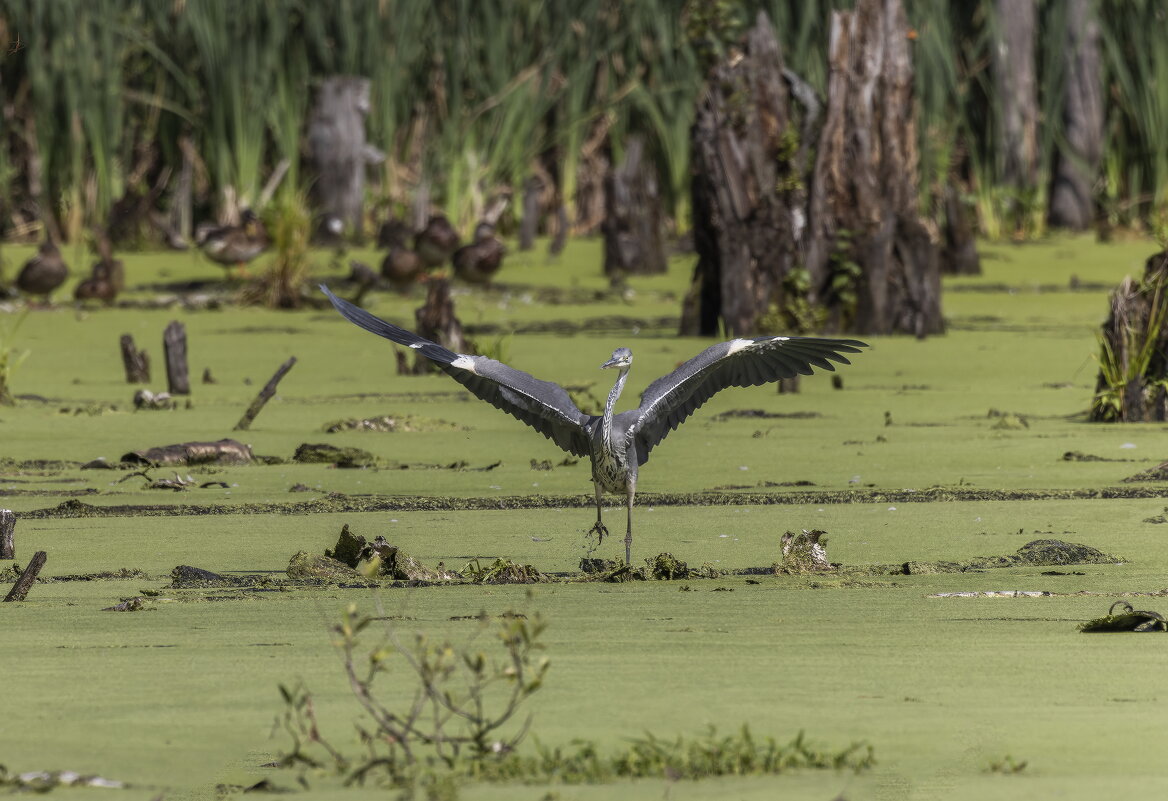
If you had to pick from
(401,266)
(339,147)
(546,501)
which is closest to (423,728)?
(546,501)

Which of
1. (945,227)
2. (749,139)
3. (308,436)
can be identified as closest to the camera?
→ (308,436)

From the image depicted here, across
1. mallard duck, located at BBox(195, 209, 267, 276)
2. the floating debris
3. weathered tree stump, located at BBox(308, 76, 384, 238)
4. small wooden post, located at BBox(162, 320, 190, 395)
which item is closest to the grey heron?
the floating debris

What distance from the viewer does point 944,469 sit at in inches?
346

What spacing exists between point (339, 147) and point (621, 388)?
13.8m

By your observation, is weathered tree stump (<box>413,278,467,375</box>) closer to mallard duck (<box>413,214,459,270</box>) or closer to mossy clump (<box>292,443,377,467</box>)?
mossy clump (<box>292,443,377,467</box>)

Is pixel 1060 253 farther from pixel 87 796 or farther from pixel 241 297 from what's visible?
pixel 87 796

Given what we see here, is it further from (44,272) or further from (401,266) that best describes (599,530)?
(44,272)

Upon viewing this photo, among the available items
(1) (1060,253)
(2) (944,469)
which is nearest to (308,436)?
(2) (944,469)

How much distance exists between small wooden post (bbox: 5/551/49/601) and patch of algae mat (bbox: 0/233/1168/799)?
7cm

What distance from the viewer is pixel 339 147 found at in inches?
792

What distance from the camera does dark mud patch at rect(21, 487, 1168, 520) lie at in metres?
7.71

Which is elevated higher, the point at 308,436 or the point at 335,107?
the point at 335,107

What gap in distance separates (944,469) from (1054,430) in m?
1.52

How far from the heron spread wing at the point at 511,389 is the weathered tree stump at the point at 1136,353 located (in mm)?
3934
